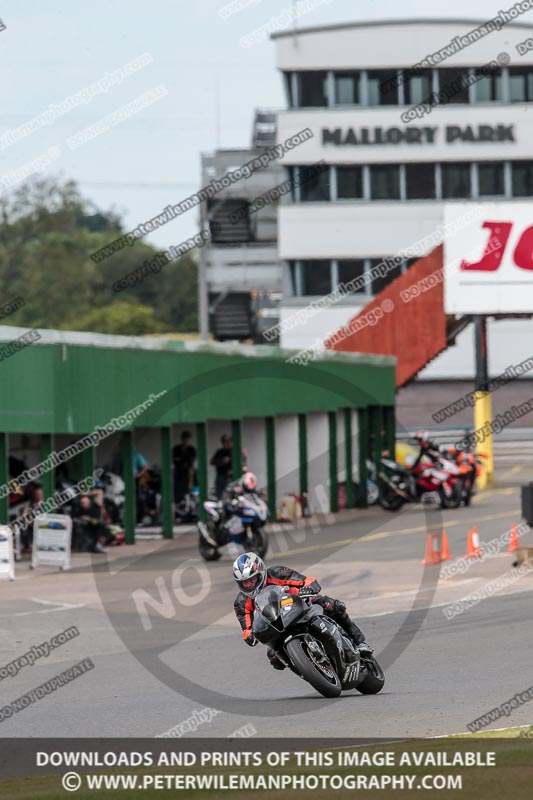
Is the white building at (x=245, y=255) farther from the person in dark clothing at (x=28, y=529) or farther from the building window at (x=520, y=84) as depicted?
the person in dark clothing at (x=28, y=529)

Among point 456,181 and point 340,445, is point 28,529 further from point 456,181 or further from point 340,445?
point 456,181

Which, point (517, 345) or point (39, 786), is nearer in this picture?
point (39, 786)

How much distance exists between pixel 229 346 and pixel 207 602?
506 inches

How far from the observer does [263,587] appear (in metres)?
13.0

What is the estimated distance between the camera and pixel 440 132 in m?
70.1

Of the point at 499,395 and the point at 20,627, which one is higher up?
the point at 20,627

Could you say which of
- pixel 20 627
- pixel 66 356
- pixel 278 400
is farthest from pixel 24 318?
pixel 20 627

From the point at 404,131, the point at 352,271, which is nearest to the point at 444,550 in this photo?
the point at 352,271

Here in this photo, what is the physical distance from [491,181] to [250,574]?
6043cm

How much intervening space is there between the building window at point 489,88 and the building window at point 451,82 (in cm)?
80

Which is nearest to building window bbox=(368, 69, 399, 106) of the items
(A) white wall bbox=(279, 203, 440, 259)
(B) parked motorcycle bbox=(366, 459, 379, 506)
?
(A) white wall bbox=(279, 203, 440, 259)

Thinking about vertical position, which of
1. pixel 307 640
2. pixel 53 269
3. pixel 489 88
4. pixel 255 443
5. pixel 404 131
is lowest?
pixel 53 269

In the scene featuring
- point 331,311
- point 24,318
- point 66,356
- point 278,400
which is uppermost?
point 66,356

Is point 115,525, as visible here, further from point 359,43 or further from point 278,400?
point 359,43
